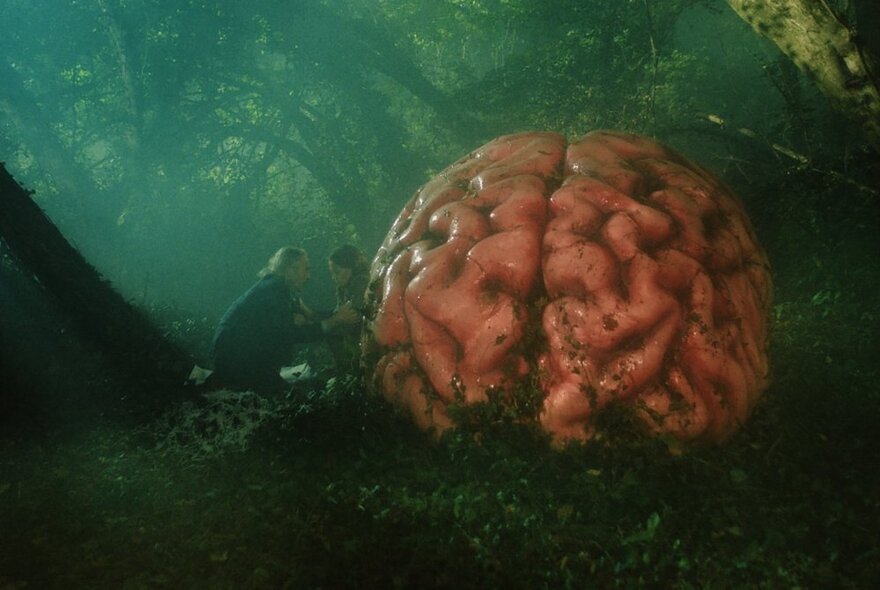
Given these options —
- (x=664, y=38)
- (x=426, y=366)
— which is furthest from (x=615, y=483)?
(x=664, y=38)

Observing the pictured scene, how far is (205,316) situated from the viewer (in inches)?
451

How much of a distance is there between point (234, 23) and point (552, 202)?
443 inches

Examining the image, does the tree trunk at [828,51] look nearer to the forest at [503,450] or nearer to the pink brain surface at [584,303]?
the forest at [503,450]

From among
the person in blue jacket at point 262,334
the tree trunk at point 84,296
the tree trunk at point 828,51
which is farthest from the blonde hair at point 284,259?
the tree trunk at point 828,51

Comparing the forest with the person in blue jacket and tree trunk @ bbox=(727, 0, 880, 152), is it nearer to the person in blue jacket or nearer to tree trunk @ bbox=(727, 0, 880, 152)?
tree trunk @ bbox=(727, 0, 880, 152)

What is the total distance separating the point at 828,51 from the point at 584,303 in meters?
2.55

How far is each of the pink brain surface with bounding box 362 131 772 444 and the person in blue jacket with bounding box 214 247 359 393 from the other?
2310 mm

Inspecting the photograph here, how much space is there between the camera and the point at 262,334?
5984 mm

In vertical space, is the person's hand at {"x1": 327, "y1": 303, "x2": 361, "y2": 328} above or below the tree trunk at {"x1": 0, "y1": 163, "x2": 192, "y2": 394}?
below

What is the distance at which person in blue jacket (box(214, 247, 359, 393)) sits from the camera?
584cm

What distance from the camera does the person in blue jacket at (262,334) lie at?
5.84 metres

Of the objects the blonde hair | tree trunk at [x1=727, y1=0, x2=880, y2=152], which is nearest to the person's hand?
the blonde hair

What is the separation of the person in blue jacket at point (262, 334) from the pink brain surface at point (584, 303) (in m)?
2.31

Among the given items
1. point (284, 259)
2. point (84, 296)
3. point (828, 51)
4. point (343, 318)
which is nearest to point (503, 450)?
point (343, 318)
